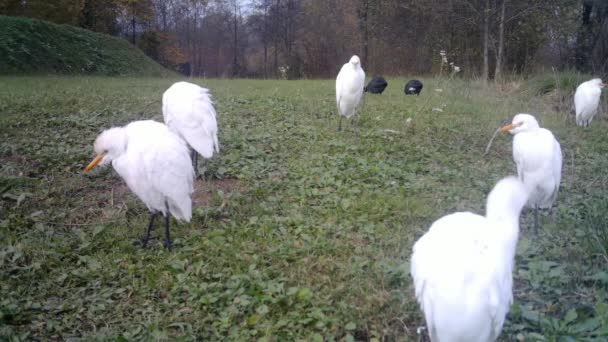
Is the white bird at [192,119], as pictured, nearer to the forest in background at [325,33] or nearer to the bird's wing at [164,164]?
the bird's wing at [164,164]

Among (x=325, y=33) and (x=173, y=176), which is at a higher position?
(x=325, y=33)

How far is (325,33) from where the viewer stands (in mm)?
21281

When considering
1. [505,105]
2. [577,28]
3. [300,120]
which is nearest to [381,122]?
[300,120]

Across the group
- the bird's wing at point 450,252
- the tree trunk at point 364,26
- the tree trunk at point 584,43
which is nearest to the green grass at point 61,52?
the tree trunk at point 364,26

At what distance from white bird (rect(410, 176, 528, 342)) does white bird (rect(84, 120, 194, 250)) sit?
213 centimetres

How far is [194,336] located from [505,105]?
8776 millimetres

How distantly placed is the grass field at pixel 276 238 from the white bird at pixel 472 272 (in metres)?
0.66

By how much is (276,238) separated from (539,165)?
2422 millimetres

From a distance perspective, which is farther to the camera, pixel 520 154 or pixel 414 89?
pixel 414 89

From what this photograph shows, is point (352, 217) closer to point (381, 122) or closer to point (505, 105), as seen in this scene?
point (381, 122)

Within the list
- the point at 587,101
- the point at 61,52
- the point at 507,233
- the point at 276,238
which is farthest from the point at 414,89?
the point at 61,52

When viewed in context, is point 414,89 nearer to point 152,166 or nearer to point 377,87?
point 377,87

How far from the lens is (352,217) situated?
421cm

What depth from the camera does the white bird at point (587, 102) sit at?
27.4 feet
